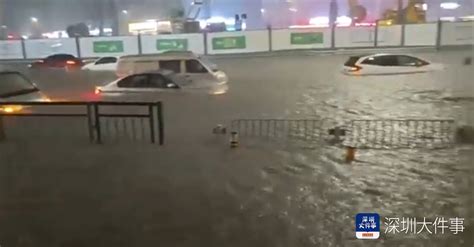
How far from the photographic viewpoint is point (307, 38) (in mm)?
2918

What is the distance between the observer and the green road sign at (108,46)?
2.68 metres

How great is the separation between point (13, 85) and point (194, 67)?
923mm

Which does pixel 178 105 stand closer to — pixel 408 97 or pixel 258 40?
pixel 258 40

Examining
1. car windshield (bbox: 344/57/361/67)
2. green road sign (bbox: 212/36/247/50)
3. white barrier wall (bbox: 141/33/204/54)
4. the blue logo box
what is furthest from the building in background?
the blue logo box

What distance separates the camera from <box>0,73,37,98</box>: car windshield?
242 centimetres

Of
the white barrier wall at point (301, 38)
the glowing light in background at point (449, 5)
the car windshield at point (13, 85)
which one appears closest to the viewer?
the glowing light in background at point (449, 5)

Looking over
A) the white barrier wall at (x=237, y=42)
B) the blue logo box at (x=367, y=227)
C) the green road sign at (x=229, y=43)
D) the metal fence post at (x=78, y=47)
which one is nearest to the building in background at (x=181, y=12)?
the metal fence post at (x=78, y=47)

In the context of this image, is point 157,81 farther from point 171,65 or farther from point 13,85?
point 13,85

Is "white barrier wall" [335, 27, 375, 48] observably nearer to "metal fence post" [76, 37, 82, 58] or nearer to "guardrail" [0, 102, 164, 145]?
"guardrail" [0, 102, 164, 145]

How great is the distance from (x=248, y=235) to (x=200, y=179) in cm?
62

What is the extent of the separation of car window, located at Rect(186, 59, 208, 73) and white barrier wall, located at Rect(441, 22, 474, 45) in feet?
4.04

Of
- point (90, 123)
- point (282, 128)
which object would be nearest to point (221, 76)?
point (282, 128)

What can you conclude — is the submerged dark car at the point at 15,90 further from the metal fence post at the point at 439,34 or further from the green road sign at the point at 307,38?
the metal fence post at the point at 439,34

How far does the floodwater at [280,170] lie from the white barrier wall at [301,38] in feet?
0.35
